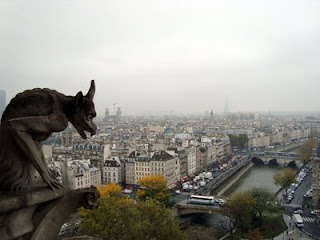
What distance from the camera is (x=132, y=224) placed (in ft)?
42.7

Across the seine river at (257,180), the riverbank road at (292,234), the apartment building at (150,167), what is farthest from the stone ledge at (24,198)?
the apartment building at (150,167)

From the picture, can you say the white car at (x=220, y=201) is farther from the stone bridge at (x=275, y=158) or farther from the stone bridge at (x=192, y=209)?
the stone bridge at (x=275, y=158)

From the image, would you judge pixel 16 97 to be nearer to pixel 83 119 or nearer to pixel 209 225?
pixel 83 119

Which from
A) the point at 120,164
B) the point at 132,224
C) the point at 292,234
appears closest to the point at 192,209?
the point at 292,234

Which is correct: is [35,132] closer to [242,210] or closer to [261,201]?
[242,210]

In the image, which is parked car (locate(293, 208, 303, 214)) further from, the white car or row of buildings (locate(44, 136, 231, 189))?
row of buildings (locate(44, 136, 231, 189))

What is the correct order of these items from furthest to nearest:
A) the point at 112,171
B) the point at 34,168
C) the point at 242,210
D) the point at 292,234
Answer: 1. the point at 112,171
2. the point at 242,210
3. the point at 292,234
4. the point at 34,168

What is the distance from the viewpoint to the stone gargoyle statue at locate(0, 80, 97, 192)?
3.51 metres

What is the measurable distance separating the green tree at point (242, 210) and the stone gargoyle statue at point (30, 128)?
71.0 feet

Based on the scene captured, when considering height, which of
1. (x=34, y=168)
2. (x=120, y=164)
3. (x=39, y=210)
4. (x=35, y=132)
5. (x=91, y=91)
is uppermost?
(x=91, y=91)

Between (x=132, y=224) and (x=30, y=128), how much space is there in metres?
10.1

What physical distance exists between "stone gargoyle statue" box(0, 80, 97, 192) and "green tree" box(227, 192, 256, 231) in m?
21.7

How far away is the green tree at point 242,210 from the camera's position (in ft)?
78.9

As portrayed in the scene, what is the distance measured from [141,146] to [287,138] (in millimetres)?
49262
